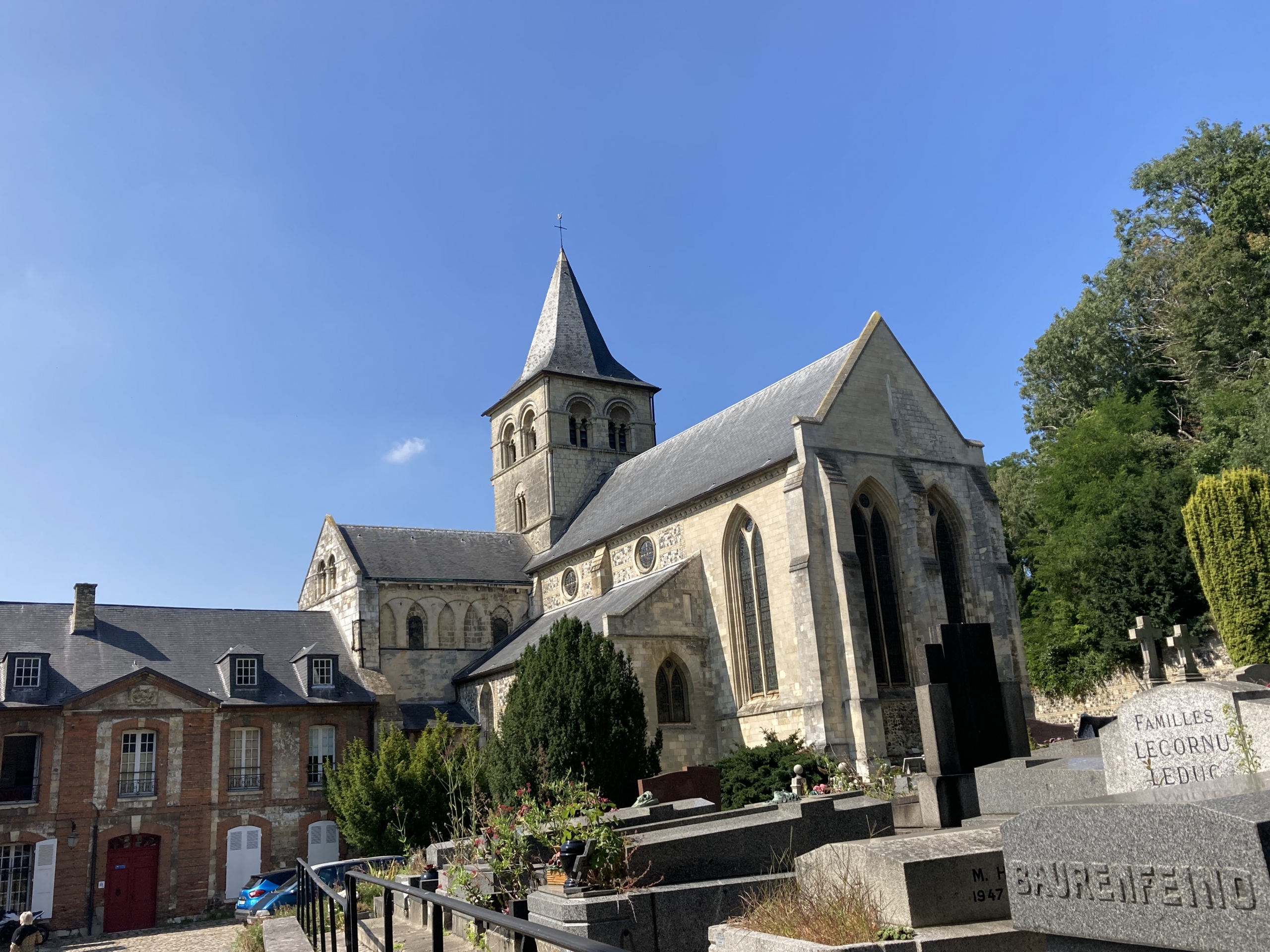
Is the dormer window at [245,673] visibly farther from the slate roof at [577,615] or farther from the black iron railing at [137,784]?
the slate roof at [577,615]

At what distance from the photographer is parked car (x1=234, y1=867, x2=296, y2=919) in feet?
75.8

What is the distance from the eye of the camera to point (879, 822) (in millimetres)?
10922

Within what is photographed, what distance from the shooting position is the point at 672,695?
26125 mm

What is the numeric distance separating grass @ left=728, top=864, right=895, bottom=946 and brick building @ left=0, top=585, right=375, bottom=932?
24.0m

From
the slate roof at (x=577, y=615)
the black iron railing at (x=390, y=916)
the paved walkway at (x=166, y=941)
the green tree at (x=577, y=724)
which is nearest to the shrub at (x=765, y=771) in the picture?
the green tree at (x=577, y=724)

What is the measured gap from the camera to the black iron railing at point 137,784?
26578 mm

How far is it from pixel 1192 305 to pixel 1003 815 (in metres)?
30.5

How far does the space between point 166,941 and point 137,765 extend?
6376 millimetres

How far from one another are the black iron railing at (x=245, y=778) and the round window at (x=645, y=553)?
12.3m

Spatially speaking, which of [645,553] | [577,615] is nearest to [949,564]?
[645,553]

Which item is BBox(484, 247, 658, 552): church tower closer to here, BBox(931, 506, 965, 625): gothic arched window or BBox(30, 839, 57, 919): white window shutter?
BBox(931, 506, 965, 625): gothic arched window

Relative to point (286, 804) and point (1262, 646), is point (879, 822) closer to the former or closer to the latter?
point (1262, 646)

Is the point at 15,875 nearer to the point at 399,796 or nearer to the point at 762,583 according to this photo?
the point at 399,796

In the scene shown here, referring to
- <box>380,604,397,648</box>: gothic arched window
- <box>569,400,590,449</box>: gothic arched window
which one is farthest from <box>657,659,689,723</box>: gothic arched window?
<box>569,400,590,449</box>: gothic arched window
